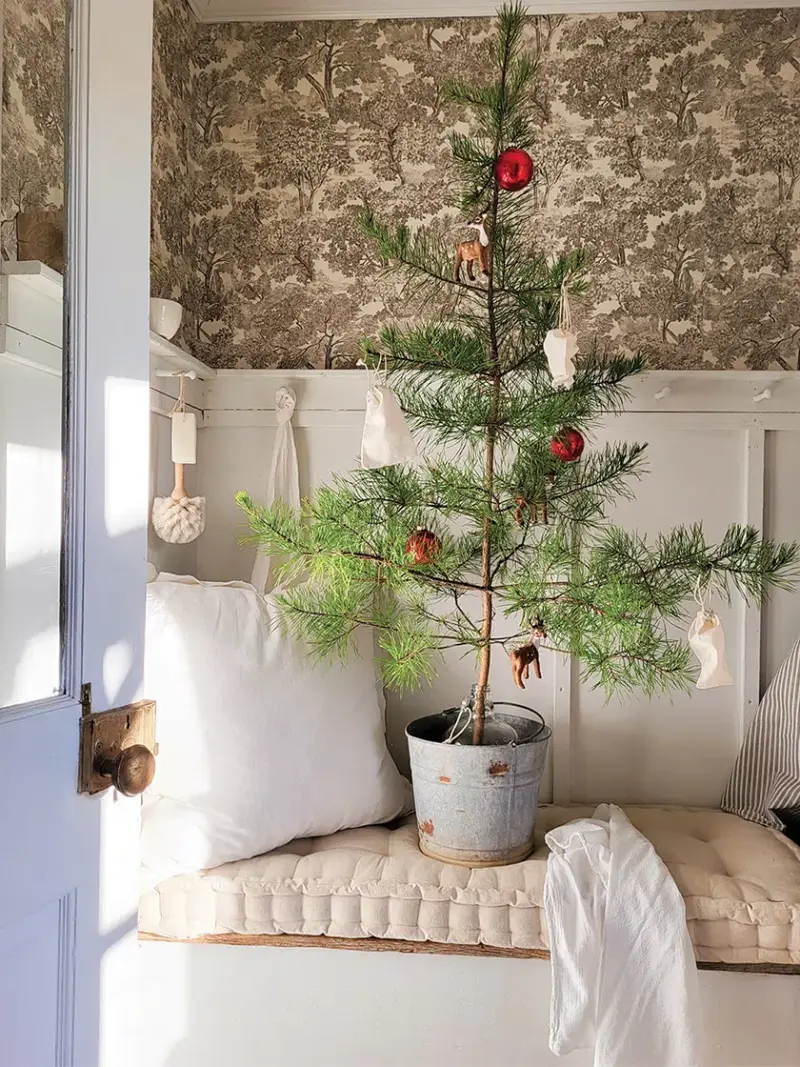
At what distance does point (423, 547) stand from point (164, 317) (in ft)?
2.25

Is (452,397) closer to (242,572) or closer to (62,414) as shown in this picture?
(242,572)

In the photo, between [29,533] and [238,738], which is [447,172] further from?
[29,533]

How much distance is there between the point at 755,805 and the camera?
180 cm

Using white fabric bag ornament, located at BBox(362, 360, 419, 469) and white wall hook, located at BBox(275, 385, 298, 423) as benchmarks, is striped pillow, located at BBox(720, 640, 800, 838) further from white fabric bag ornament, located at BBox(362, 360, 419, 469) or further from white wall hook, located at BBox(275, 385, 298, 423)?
white wall hook, located at BBox(275, 385, 298, 423)

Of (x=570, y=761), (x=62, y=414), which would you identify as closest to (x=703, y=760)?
(x=570, y=761)

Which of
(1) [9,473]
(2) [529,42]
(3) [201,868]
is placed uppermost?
(2) [529,42]

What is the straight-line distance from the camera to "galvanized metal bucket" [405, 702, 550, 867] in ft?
4.81

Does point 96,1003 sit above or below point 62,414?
below

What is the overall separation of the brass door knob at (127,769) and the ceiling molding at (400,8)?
1781 mm

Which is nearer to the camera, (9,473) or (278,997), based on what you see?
(9,473)

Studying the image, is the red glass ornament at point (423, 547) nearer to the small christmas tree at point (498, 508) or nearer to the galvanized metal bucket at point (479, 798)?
the small christmas tree at point (498, 508)

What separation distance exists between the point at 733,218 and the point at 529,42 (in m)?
0.60

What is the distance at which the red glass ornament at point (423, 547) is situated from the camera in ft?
4.58

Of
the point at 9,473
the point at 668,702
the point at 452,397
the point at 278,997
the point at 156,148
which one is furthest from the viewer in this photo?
the point at 668,702
